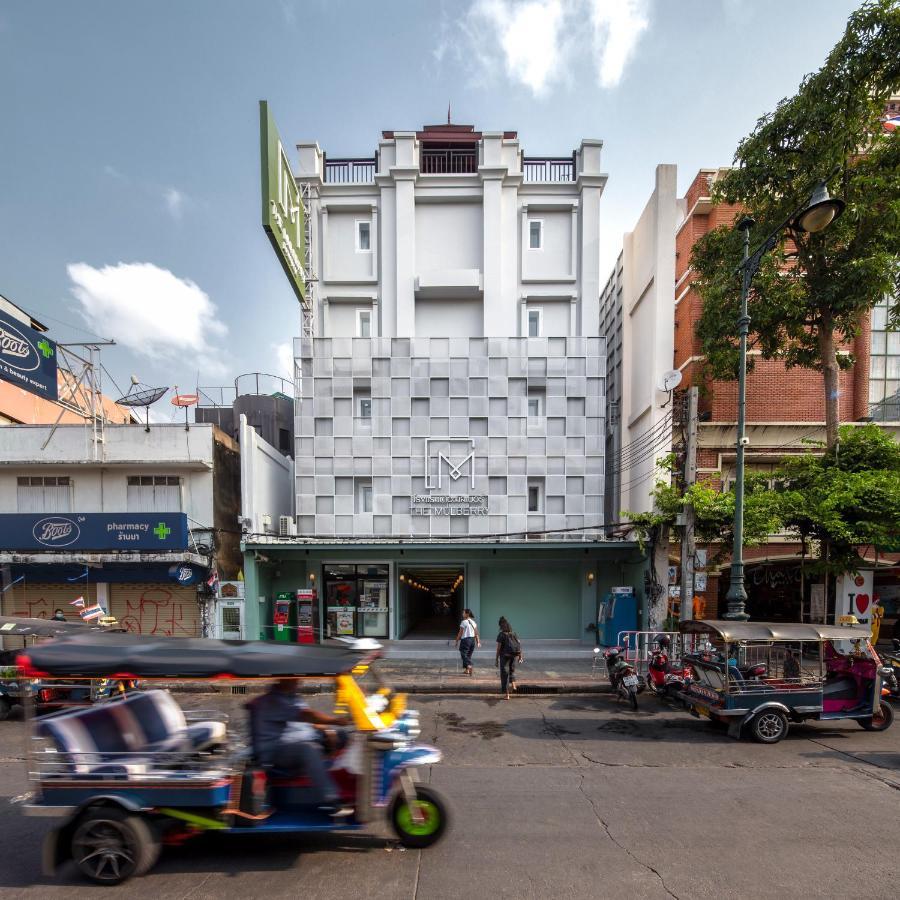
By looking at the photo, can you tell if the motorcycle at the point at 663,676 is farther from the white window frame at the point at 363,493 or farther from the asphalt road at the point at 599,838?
the white window frame at the point at 363,493

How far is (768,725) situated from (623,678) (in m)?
2.55

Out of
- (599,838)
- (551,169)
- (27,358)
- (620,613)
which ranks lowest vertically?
(620,613)

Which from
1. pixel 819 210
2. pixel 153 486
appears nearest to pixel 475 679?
pixel 153 486

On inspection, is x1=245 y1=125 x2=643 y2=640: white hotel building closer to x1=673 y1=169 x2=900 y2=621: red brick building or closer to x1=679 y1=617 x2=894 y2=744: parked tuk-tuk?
x1=673 y1=169 x2=900 y2=621: red brick building

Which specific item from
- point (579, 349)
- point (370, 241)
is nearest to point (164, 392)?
point (370, 241)

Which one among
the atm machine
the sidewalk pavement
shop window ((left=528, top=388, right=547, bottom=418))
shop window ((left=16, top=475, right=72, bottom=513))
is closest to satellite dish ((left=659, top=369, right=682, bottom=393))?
shop window ((left=528, top=388, right=547, bottom=418))

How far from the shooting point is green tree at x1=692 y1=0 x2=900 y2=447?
34.2 feet

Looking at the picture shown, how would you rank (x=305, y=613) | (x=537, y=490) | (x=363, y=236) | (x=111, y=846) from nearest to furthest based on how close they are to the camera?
(x=111, y=846), (x=305, y=613), (x=537, y=490), (x=363, y=236)

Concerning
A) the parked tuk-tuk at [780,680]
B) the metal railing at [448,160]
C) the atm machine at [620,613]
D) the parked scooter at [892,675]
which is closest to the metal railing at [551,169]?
the metal railing at [448,160]

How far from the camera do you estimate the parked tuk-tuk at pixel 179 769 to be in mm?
4164

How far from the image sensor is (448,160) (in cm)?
1786

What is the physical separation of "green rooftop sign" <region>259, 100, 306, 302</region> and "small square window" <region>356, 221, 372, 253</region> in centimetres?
206

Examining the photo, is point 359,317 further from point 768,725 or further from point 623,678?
point 768,725

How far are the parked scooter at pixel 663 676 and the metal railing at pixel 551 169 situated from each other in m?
15.4
